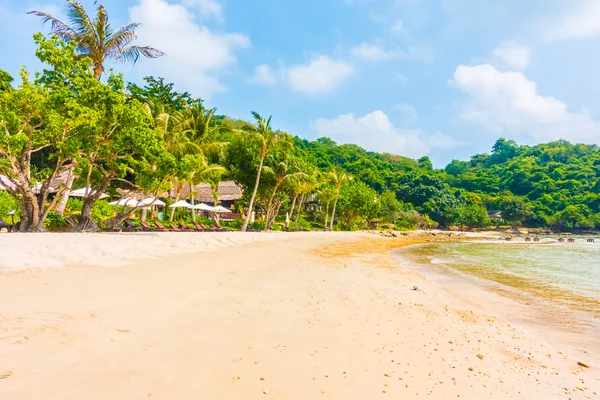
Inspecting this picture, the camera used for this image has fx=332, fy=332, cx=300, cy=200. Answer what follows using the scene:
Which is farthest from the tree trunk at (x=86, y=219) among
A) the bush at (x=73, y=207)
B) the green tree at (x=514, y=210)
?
the green tree at (x=514, y=210)

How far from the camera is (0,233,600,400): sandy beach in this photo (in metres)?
2.73

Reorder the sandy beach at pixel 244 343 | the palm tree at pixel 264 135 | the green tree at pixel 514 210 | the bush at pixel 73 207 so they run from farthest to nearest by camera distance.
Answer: the green tree at pixel 514 210
the palm tree at pixel 264 135
the bush at pixel 73 207
the sandy beach at pixel 244 343

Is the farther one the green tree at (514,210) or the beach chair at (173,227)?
the green tree at (514,210)

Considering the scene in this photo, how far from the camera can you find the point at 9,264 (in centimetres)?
626

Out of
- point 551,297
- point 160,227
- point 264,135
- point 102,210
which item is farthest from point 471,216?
point 102,210

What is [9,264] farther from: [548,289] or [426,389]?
[548,289]

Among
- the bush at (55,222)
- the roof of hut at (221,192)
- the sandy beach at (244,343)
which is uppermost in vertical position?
the roof of hut at (221,192)

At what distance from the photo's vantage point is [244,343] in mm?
3656

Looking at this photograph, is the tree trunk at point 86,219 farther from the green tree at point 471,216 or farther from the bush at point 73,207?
the green tree at point 471,216

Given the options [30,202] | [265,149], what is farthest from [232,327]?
[265,149]

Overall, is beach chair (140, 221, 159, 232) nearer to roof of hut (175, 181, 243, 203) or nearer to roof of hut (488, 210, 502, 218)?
roof of hut (175, 181, 243, 203)

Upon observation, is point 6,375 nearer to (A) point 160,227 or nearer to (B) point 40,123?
(B) point 40,123

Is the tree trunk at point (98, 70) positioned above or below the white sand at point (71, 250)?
above

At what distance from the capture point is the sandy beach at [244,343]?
2729 mm
